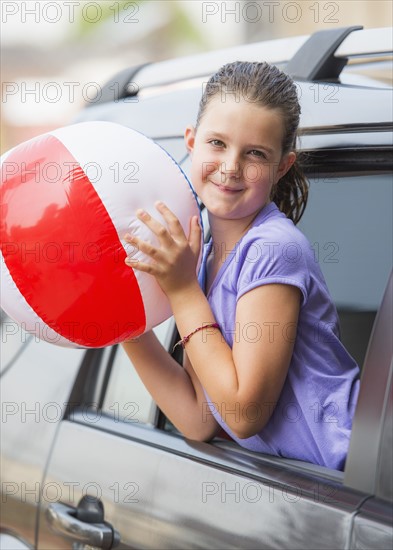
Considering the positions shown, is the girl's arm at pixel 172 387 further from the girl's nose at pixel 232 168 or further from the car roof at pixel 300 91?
the car roof at pixel 300 91

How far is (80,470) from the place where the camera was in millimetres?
2275

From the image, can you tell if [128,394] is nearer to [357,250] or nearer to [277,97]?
[357,250]

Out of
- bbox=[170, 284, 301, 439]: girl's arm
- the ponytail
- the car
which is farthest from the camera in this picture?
the ponytail

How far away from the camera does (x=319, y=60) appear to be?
2588 mm

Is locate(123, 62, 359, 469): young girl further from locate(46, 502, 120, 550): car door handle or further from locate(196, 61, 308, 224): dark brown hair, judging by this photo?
locate(46, 502, 120, 550): car door handle

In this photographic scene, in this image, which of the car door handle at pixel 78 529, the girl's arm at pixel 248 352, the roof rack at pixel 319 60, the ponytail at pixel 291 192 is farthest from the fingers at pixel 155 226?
the roof rack at pixel 319 60

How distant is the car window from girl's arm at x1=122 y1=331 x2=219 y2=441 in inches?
4.5

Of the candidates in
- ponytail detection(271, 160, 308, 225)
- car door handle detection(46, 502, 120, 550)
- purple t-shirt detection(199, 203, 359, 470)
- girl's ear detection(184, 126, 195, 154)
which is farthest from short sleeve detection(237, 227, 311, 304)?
car door handle detection(46, 502, 120, 550)

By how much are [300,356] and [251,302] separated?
0.18m

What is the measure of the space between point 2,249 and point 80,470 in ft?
1.86

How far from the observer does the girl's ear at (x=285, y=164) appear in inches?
85.5

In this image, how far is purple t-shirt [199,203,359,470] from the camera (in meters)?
1.98

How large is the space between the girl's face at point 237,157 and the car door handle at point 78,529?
28.0 inches

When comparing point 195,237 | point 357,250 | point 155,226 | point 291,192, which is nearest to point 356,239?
point 357,250
